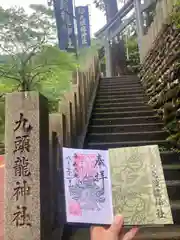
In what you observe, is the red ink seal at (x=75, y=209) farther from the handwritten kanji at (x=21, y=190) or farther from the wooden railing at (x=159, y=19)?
the wooden railing at (x=159, y=19)

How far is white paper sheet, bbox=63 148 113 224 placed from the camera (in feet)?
3.79

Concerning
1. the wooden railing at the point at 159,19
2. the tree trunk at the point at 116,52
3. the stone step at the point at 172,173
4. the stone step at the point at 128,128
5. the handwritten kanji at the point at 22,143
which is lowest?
the stone step at the point at 172,173

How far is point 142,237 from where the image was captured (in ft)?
7.91

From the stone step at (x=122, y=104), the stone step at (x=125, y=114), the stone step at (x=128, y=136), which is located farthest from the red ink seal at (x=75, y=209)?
the stone step at (x=122, y=104)

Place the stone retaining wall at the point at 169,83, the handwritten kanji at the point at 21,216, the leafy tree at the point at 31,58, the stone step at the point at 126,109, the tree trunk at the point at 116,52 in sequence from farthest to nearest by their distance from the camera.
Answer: the tree trunk at the point at 116,52 → the stone step at the point at 126,109 → the stone retaining wall at the point at 169,83 → the leafy tree at the point at 31,58 → the handwritten kanji at the point at 21,216

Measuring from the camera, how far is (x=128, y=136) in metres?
4.49

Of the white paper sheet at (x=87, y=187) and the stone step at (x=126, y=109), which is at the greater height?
the stone step at (x=126, y=109)

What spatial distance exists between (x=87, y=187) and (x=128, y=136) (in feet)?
10.9

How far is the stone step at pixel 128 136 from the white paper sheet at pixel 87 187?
3.15 meters

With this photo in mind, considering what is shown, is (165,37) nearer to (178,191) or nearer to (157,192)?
(178,191)

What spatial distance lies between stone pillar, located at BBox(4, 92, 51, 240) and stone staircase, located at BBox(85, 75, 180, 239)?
996 mm

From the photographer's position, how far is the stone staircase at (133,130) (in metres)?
2.94

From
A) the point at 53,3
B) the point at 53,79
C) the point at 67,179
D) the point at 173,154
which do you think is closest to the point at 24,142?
the point at 67,179

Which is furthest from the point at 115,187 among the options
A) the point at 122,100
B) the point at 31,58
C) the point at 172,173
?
the point at 122,100
